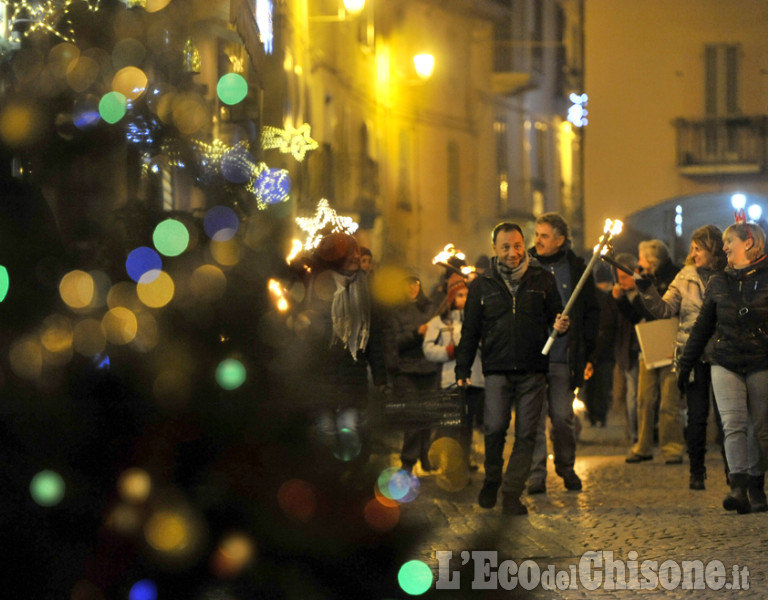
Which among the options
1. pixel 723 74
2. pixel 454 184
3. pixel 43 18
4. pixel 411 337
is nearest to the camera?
pixel 43 18

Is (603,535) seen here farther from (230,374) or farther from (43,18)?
(43,18)

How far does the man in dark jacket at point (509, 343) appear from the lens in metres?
8.88

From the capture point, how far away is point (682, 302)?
1014 centimetres

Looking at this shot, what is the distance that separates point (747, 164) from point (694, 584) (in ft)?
61.7

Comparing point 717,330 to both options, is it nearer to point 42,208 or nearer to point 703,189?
point 42,208

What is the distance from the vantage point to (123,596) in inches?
242

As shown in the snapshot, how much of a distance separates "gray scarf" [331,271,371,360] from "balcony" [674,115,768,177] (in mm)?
16119

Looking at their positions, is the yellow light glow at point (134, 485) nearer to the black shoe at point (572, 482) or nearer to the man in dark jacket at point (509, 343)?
the man in dark jacket at point (509, 343)

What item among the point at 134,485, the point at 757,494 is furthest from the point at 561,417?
the point at 134,485

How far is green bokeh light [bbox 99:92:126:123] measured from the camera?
9.98 metres

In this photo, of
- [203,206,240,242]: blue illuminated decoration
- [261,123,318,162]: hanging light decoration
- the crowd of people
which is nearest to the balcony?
[261,123,318,162]: hanging light decoration

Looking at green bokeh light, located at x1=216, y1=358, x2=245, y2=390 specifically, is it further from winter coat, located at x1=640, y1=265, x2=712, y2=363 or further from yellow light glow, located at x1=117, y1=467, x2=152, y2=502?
winter coat, located at x1=640, y1=265, x2=712, y2=363

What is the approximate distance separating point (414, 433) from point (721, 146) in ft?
50.7

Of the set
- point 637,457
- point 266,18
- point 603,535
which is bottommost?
point 637,457
